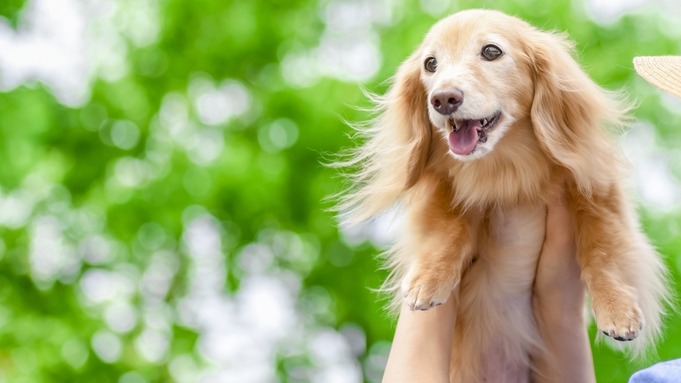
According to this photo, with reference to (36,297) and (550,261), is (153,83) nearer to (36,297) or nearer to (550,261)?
(36,297)

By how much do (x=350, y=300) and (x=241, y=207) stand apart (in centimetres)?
96

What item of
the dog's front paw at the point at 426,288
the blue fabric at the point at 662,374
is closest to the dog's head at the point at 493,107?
the dog's front paw at the point at 426,288

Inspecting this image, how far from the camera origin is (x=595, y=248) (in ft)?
5.73

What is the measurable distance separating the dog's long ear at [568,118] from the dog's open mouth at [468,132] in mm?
120

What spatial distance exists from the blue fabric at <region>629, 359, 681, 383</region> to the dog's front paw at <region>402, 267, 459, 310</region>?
17.5 inches

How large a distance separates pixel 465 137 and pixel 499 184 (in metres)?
0.22

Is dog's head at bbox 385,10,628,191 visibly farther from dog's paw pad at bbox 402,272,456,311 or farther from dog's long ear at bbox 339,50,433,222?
dog's paw pad at bbox 402,272,456,311

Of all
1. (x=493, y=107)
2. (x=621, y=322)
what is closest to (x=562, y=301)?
(x=621, y=322)

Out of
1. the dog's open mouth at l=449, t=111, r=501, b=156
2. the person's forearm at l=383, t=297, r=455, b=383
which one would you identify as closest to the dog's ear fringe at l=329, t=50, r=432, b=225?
the dog's open mouth at l=449, t=111, r=501, b=156

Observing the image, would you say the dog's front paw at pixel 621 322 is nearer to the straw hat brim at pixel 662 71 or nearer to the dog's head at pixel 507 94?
the dog's head at pixel 507 94

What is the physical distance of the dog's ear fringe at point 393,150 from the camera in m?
1.87

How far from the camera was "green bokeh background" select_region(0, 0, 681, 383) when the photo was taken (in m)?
5.41

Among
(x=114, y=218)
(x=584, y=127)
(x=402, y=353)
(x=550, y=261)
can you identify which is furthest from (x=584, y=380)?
(x=114, y=218)

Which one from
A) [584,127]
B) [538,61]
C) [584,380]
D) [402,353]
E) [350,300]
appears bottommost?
[350,300]
